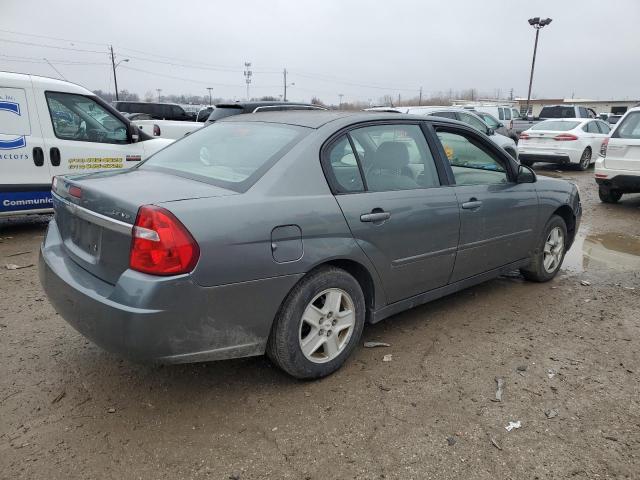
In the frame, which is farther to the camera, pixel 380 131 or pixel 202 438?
pixel 380 131

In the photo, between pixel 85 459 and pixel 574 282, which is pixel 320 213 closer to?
pixel 85 459

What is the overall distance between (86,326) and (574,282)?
453cm

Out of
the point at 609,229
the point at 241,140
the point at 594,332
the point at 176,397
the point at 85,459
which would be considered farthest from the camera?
the point at 609,229

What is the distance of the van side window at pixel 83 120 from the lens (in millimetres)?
6242

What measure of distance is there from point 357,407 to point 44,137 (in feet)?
17.5

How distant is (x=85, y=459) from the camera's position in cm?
237

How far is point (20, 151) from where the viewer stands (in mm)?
5938

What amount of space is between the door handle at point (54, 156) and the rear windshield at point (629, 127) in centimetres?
878

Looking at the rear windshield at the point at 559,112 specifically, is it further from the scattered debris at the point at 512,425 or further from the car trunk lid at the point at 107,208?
the car trunk lid at the point at 107,208

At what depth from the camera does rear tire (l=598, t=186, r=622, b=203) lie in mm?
9477

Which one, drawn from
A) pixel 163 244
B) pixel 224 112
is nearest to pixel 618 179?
pixel 224 112

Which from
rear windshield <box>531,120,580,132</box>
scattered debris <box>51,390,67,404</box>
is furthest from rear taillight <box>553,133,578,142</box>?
scattered debris <box>51,390,67,404</box>

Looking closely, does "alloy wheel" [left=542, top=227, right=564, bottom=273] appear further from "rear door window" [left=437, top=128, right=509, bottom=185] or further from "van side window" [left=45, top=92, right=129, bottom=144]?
"van side window" [left=45, top=92, right=129, bottom=144]

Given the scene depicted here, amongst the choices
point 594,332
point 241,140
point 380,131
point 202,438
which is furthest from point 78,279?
point 594,332
